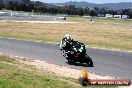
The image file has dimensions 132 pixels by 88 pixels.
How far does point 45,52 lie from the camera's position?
809 inches

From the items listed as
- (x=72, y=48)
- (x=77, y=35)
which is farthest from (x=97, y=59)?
(x=77, y=35)

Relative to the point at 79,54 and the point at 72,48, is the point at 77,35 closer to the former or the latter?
the point at 72,48

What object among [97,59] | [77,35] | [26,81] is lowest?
[77,35]

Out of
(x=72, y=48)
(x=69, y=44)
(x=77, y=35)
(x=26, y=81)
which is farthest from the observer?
(x=77, y=35)

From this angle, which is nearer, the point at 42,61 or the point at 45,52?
the point at 42,61

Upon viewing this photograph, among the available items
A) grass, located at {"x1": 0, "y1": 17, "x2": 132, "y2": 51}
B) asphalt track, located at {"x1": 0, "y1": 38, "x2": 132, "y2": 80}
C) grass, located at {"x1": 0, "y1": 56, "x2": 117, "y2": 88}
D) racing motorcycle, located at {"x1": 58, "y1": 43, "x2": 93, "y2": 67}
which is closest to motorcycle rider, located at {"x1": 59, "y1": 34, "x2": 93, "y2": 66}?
racing motorcycle, located at {"x1": 58, "y1": 43, "x2": 93, "y2": 67}

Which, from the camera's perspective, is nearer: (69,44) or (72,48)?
(72,48)

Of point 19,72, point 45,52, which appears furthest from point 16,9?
point 19,72

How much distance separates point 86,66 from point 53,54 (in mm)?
3734

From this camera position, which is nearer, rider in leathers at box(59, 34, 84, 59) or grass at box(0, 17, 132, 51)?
rider in leathers at box(59, 34, 84, 59)

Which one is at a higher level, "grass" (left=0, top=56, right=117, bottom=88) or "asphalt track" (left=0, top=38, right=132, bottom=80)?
"grass" (left=0, top=56, right=117, bottom=88)

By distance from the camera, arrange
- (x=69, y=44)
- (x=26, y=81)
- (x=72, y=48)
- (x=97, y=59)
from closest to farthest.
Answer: (x=26, y=81)
(x=72, y=48)
(x=69, y=44)
(x=97, y=59)

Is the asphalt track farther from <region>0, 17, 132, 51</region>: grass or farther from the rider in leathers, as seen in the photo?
<region>0, 17, 132, 51</region>: grass

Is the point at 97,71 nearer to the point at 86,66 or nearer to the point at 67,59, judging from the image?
the point at 86,66
